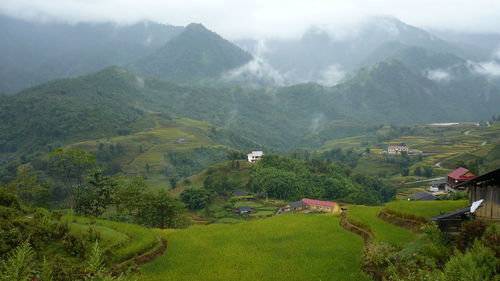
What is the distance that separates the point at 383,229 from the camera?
80.3 feet

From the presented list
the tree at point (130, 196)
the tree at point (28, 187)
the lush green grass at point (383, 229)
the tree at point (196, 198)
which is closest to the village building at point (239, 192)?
the tree at point (196, 198)

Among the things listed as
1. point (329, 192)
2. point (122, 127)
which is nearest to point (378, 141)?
point (329, 192)

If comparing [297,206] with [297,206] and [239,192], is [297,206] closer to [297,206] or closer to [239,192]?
[297,206]

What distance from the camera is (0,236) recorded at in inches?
623

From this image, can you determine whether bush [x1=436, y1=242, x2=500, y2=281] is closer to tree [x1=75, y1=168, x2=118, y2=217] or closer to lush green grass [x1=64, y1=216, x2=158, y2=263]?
lush green grass [x1=64, y1=216, x2=158, y2=263]

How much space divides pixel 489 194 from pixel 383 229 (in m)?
8.68

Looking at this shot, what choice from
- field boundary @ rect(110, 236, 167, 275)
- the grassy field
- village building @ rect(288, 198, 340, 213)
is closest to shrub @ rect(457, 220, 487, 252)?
field boundary @ rect(110, 236, 167, 275)

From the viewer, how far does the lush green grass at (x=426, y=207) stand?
24.1 metres

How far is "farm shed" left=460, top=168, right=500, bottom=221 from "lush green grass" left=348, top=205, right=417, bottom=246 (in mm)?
5079

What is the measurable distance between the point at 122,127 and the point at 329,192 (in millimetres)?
120880

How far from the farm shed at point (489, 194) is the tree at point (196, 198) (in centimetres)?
6221

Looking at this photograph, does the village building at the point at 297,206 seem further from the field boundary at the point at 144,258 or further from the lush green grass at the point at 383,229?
the field boundary at the point at 144,258

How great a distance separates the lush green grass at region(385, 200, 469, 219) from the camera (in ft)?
79.0

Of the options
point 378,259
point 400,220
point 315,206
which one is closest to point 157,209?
point 400,220
